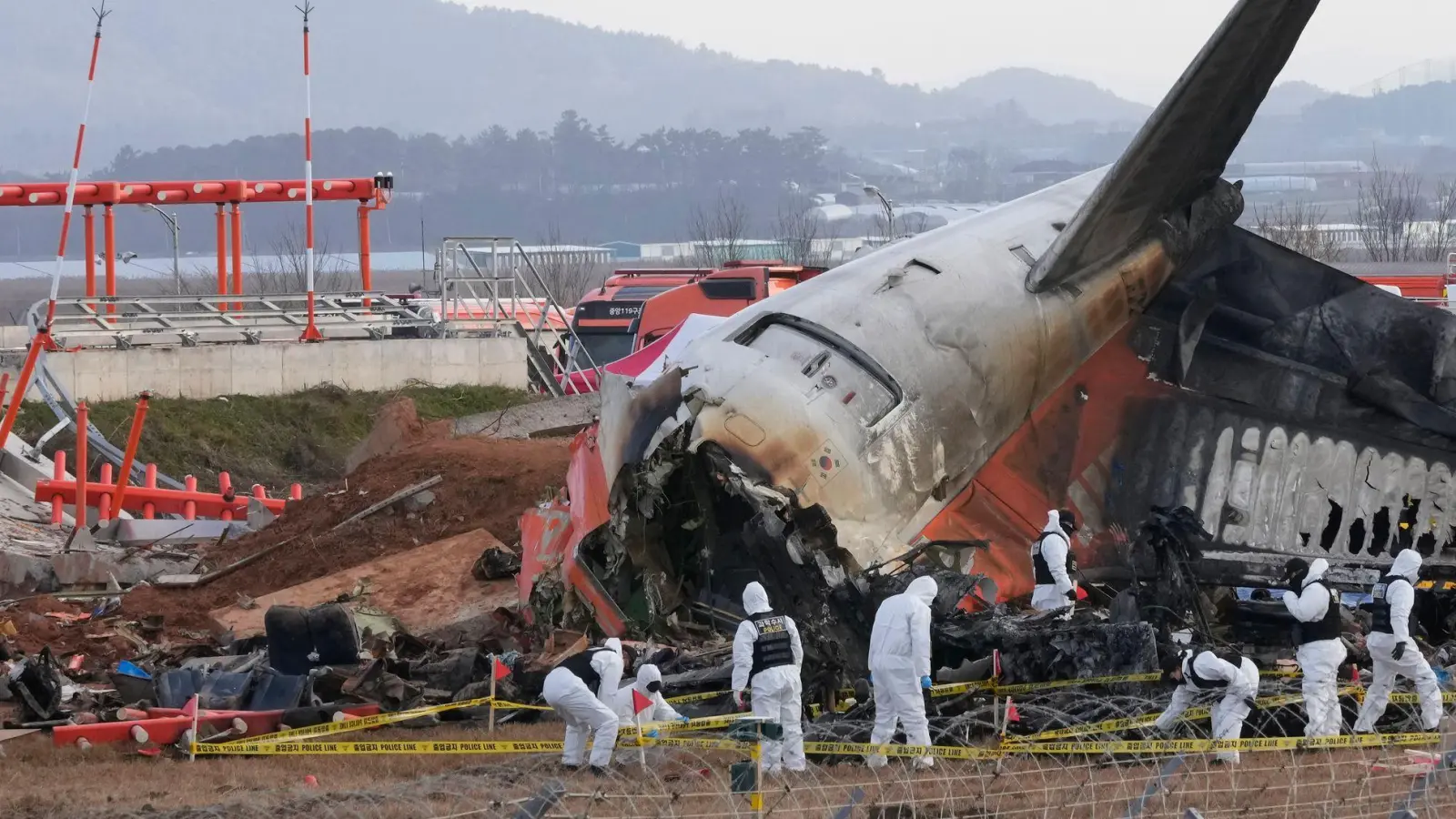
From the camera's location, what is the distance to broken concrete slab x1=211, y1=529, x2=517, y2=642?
18.6 m

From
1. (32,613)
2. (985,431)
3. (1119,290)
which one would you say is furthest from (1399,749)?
(32,613)

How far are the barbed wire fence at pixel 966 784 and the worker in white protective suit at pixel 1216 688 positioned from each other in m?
0.24

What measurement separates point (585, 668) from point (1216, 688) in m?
4.39

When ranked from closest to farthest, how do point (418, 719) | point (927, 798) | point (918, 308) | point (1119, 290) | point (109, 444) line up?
point (927, 798) → point (418, 719) → point (918, 308) → point (1119, 290) → point (109, 444)

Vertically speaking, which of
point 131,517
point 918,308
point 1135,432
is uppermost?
point 918,308

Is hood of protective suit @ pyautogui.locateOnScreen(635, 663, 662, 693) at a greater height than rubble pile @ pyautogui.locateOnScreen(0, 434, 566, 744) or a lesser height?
greater

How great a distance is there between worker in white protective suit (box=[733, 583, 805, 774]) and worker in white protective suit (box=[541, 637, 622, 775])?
0.89 meters

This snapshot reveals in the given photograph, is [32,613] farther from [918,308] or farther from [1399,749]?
[1399,749]

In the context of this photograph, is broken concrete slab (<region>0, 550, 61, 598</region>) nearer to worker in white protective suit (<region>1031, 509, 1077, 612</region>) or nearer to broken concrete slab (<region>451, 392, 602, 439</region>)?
broken concrete slab (<region>451, 392, 602, 439</region>)

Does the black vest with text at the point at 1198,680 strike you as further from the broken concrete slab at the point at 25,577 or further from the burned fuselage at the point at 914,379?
the broken concrete slab at the point at 25,577

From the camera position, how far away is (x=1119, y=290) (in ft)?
61.7

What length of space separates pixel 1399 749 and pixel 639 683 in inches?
217

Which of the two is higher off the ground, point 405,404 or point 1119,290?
point 1119,290

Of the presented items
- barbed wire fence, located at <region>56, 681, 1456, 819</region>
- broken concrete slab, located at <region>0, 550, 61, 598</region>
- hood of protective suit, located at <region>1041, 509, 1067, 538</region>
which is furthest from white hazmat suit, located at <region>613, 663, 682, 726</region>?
broken concrete slab, located at <region>0, 550, 61, 598</region>
